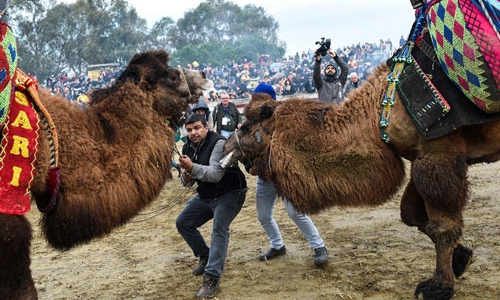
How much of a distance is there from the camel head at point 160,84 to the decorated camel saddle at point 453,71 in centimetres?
164

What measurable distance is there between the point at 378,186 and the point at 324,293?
4.03ft

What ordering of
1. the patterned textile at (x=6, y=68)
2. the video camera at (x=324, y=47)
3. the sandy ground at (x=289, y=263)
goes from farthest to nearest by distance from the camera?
the video camera at (x=324, y=47)
the sandy ground at (x=289, y=263)
the patterned textile at (x=6, y=68)

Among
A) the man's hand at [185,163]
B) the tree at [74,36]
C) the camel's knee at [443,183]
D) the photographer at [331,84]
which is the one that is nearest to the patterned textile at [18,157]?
the man's hand at [185,163]

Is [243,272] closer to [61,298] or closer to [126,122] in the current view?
[61,298]

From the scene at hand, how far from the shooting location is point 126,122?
13.2 feet

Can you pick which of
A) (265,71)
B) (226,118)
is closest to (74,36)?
(265,71)

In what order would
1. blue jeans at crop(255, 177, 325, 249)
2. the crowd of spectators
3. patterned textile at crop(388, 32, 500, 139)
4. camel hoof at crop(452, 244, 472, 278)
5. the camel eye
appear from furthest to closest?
1. the crowd of spectators
2. blue jeans at crop(255, 177, 325, 249)
3. the camel eye
4. camel hoof at crop(452, 244, 472, 278)
5. patterned textile at crop(388, 32, 500, 139)

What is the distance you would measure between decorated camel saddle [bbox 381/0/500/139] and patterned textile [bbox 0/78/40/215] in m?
2.65

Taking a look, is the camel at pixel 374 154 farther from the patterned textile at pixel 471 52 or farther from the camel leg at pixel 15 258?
the camel leg at pixel 15 258

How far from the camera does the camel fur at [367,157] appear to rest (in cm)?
424

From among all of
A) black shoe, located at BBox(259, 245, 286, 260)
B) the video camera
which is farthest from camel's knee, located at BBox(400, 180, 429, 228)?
the video camera

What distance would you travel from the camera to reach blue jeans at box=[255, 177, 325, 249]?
5.86m

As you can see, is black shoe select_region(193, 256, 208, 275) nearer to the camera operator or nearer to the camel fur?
the camel fur

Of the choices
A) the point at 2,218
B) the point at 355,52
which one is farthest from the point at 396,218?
the point at 355,52
